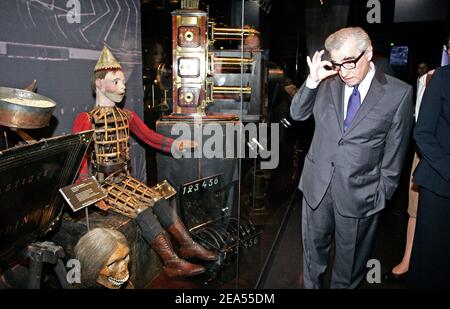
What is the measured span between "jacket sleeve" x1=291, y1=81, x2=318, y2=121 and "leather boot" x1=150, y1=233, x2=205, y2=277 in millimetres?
1317

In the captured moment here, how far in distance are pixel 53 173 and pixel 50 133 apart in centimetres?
83

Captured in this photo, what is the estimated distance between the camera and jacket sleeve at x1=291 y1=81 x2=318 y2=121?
7.09 ft

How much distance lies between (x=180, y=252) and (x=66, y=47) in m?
1.79

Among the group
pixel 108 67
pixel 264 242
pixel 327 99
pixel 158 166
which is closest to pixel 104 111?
pixel 108 67

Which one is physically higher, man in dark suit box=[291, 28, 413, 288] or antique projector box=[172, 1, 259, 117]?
antique projector box=[172, 1, 259, 117]

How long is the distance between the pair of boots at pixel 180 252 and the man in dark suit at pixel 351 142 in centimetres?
91

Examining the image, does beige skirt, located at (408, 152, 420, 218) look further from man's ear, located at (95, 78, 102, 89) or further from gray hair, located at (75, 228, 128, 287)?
man's ear, located at (95, 78, 102, 89)

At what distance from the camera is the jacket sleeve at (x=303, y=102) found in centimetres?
216

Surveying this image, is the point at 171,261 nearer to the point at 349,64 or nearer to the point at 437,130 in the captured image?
the point at 349,64

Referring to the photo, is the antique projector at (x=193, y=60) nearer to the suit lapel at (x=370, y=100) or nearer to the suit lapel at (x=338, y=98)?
the suit lapel at (x=338, y=98)

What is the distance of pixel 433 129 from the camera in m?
2.31

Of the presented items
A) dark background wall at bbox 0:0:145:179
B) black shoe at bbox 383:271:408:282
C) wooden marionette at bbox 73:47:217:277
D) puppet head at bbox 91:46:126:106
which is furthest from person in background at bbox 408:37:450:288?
dark background wall at bbox 0:0:145:179

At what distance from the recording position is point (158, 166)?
3330 millimetres
